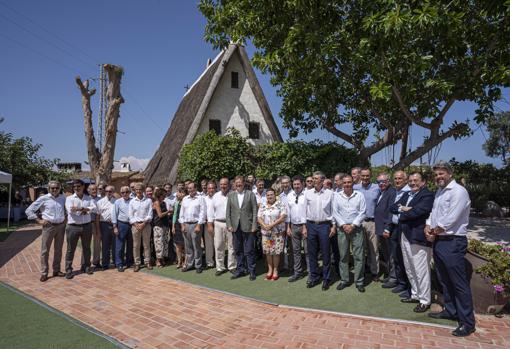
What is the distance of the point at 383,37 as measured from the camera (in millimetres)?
6680

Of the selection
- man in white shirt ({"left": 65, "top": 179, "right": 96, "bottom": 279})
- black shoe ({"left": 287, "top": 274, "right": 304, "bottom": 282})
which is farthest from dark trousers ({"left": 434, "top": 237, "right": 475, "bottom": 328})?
man in white shirt ({"left": 65, "top": 179, "right": 96, "bottom": 279})

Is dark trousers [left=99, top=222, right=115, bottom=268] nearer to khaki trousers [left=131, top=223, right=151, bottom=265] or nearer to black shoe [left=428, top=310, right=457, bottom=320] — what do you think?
khaki trousers [left=131, top=223, right=151, bottom=265]

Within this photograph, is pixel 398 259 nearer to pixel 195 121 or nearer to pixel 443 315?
pixel 443 315

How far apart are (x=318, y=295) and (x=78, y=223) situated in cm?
546

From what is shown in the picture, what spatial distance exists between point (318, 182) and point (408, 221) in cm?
175

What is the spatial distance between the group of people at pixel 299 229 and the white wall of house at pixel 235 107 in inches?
270

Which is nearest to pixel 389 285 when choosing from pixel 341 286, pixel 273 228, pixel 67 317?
pixel 341 286

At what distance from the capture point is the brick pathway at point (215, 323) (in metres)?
3.80

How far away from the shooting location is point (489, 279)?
4336 millimetres

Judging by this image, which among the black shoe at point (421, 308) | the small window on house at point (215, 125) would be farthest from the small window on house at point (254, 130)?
the black shoe at point (421, 308)

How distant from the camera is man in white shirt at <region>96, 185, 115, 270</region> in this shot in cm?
756

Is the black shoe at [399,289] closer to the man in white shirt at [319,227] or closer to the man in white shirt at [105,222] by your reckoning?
the man in white shirt at [319,227]

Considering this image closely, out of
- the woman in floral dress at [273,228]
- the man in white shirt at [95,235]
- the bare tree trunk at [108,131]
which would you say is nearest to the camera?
the woman in floral dress at [273,228]

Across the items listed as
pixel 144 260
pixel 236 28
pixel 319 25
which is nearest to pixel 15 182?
pixel 144 260
